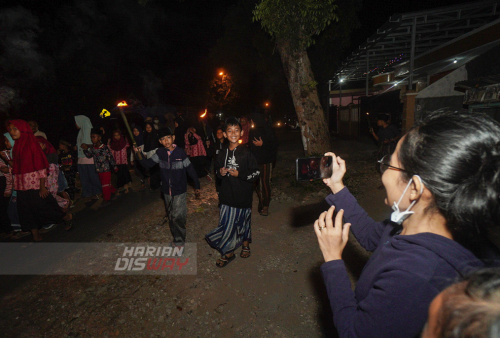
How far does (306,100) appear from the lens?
25.7ft

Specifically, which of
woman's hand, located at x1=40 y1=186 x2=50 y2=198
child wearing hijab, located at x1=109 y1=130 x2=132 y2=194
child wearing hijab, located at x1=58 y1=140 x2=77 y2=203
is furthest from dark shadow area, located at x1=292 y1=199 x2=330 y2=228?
child wearing hijab, located at x1=58 y1=140 x2=77 y2=203

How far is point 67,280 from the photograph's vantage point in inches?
144

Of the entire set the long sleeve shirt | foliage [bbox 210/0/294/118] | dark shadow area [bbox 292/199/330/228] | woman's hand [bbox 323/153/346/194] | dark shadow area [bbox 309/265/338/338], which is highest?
foliage [bbox 210/0/294/118]

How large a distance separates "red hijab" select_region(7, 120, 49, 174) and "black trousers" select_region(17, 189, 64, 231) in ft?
1.50

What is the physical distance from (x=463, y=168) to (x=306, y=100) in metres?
7.26

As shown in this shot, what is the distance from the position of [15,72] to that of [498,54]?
1629 cm

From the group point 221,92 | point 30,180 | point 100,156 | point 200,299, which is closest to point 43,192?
point 30,180

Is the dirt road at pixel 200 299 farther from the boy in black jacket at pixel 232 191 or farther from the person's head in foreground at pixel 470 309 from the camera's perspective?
the person's head in foreground at pixel 470 309

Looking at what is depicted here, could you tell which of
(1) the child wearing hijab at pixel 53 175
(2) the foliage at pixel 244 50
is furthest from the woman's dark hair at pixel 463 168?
(2) the foliage at pixel 244 50

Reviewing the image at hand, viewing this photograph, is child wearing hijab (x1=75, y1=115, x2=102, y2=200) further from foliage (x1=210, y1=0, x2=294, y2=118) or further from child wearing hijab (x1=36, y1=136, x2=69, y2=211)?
foliage (x1=210, y1=0, x2=294, y2=118)

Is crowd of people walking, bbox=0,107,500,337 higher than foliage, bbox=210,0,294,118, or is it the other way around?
foliage, bbox=210,0,294,118

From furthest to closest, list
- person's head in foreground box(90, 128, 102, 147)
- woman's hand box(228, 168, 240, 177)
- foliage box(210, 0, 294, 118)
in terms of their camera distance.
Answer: foliage box(210, 0, 294, 118) < person's head in foreground box(90, 128, 102, 147) < woman's hand box(228, 168, 240, 177)

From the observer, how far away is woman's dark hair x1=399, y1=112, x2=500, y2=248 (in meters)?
0.92

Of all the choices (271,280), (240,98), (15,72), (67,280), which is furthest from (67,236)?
(240,98)
